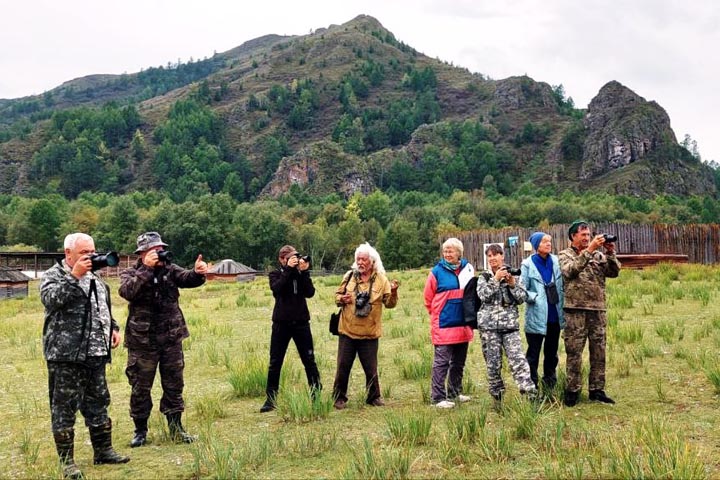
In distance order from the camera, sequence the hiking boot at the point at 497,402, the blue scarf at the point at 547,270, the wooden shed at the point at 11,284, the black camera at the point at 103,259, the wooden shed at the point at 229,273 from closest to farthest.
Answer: the black camera at the point at 103,259 < the hiking boot at the point at 497,402 < the blue scarf at the point at 547,270 < the wooden shed at the point at 11,284 < the wooden shed at the point at 229,273

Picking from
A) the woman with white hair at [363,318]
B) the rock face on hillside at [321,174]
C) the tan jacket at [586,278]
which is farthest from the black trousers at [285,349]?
the rock face on hillside at [321,174]

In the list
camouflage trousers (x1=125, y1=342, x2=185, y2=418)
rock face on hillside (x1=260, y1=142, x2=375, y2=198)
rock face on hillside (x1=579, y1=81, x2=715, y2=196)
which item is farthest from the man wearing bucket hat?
rock face on hillside (x1=260, y1=142, x2=375, y2=198)

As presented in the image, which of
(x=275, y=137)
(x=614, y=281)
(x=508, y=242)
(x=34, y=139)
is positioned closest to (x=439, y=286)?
(x=614, y=281)

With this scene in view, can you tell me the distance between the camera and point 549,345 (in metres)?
6.15

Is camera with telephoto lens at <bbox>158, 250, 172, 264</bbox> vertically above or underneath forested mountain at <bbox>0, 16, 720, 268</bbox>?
underneath

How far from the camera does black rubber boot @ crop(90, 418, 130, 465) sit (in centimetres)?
473

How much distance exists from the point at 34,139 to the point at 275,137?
69.2 metres

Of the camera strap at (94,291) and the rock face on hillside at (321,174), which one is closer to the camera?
the camera strap at (94,291)

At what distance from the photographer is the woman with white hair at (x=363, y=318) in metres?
6.35

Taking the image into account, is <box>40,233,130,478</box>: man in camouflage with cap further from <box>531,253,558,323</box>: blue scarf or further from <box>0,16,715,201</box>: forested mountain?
<box>0,16,715,201</box>: forested mountain

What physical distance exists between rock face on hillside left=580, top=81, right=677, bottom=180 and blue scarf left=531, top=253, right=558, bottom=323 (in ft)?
471

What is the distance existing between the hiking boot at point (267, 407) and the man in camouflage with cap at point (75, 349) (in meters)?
1.73

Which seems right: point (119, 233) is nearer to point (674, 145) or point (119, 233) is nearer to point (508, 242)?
point (508, 242)

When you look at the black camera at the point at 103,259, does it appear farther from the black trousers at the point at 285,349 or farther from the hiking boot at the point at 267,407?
the hiking boot at the point at 267,407
